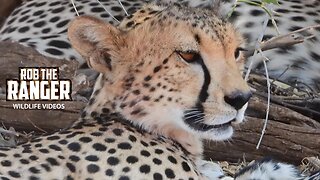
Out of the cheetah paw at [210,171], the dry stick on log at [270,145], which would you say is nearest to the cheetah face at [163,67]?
the cheetah paw at [210,171]

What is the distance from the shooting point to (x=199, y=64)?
2258mm

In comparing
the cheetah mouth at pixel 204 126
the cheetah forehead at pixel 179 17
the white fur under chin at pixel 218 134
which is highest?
the cheetah forehead at pixel 179 17

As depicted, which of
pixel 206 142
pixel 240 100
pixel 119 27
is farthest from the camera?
pixel 206 142

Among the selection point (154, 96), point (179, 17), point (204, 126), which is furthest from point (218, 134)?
point (179, 17)

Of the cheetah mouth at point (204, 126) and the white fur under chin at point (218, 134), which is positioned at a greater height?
the cheetah mouth at point (204, 126)

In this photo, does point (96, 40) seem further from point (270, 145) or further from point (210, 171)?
point (270, 145)

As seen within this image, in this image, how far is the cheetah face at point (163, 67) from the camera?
89.0 inches

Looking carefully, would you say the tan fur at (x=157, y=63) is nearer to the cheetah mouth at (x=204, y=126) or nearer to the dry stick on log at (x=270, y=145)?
the cheetah mouth at (x=204, y=126)

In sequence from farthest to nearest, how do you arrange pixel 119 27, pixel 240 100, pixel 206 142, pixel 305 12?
pixel 305 12
pixel 206 142
pixel 119 27
pixel 240 100

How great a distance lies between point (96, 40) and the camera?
2.29 meters

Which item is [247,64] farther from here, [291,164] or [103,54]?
[103,54]

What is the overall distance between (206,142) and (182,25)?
1.49 ft

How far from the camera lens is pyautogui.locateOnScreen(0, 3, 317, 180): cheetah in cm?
221

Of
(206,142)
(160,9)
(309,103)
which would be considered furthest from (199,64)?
(309,103)
